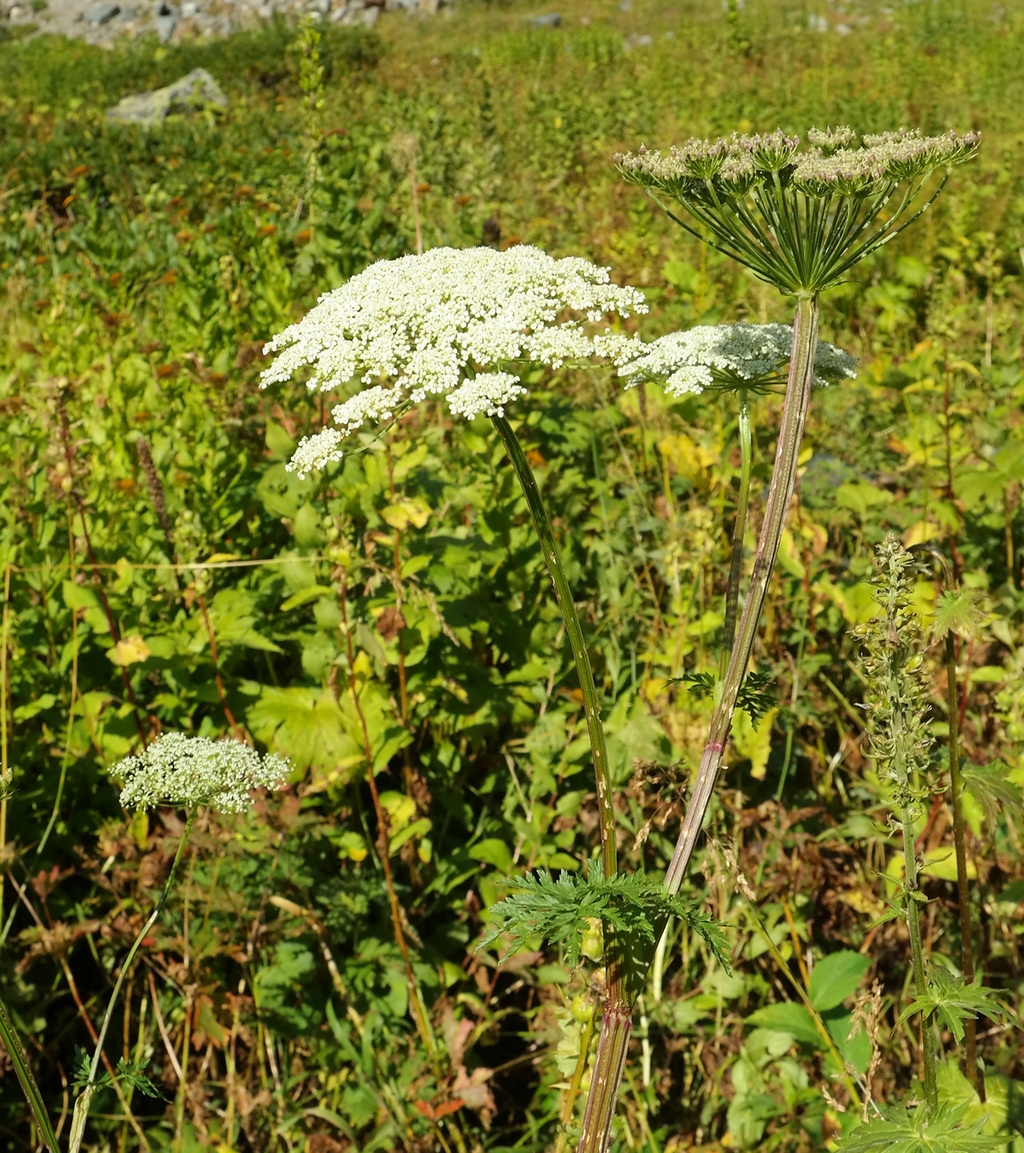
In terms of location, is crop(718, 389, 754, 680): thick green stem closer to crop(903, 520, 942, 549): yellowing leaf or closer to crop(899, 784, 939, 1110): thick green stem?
crop(899, 784, 939, 1110): thick green stem

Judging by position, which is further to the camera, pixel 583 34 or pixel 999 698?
pixel 583 34

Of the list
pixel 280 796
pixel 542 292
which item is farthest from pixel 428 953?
pixel 542 292

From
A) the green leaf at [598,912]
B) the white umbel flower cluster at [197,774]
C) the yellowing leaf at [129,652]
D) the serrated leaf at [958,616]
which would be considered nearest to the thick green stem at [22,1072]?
the white umbel flower cluster at [197,774]

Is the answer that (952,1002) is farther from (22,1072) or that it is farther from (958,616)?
(22,1072)

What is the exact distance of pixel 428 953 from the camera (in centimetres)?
258

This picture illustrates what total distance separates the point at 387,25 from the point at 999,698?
2795cm

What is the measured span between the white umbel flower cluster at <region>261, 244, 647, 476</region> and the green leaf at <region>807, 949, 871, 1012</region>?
1.52 m

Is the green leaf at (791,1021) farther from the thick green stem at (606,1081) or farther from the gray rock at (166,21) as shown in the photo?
the gray rock at (166,21)

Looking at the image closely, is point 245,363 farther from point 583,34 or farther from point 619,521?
point 583,34

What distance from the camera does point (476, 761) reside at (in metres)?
2.96

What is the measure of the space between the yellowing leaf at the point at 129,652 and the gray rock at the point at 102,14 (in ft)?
108

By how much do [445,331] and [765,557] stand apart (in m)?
0.51

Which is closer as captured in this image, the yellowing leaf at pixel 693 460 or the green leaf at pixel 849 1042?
the green leaf at pixel 849 1042

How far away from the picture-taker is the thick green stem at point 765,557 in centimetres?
122
